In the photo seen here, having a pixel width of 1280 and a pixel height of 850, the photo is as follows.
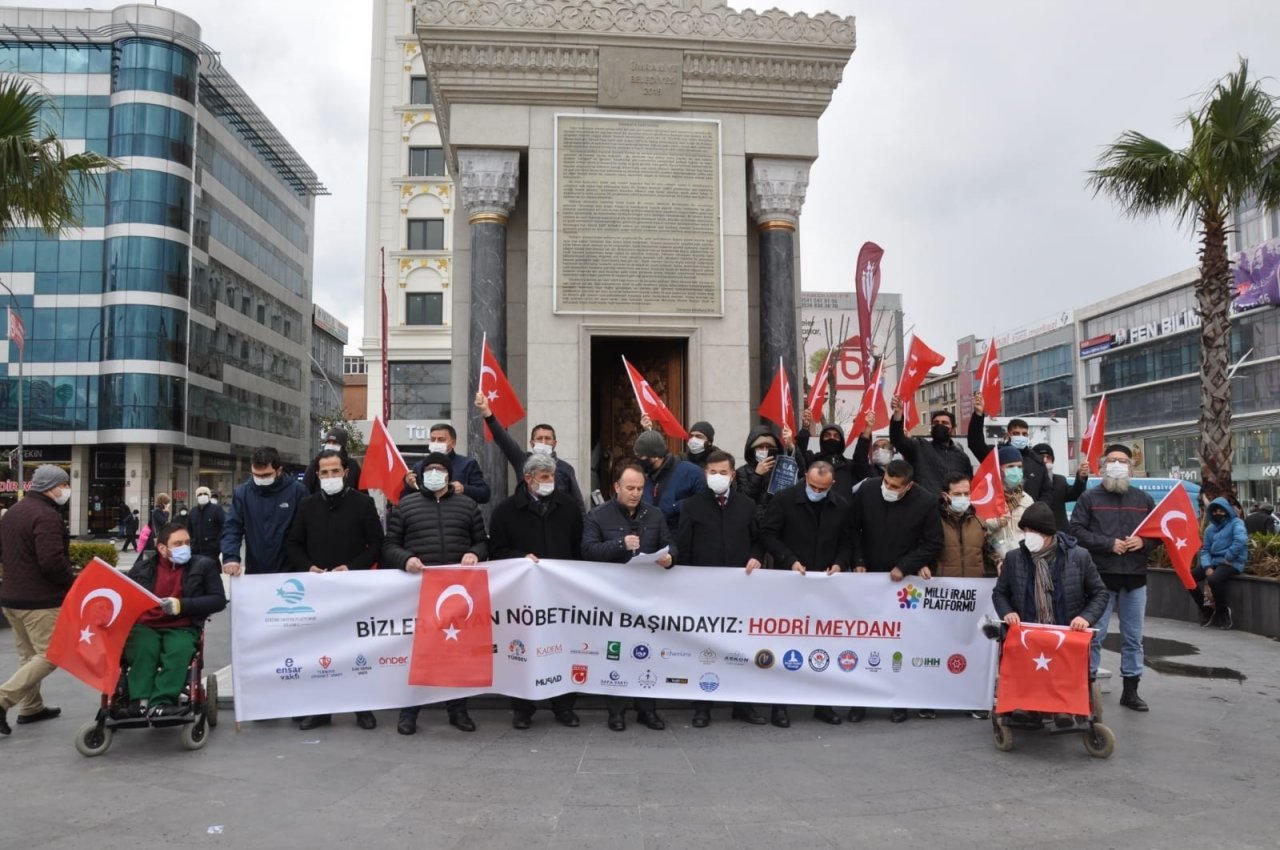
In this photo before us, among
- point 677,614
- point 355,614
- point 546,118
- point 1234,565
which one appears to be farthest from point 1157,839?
point 546,118

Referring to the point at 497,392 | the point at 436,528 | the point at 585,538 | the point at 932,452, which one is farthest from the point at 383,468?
the point at 932,452

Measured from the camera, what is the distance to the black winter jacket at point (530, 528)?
8062 millimetres

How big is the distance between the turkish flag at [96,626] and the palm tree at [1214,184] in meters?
17.1

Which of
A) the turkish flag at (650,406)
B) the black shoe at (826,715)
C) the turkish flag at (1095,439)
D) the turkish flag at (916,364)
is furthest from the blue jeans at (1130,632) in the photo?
the turkish flag at (650,406)

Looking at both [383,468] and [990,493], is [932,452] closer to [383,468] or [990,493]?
[990,493]

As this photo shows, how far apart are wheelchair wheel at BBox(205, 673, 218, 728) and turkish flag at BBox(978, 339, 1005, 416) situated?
7769 mm

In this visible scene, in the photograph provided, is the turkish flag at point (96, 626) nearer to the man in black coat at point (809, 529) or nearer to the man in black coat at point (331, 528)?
the man in black coat at point (331, 528)

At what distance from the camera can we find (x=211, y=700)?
756 centimetres

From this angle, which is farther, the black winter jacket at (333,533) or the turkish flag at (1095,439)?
the turkish flag at (1095,439)

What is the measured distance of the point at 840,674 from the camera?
802 cm

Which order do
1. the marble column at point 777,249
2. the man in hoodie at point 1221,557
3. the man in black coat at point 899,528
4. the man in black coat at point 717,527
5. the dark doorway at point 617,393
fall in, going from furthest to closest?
the dark doorway at point 617,393 → the marble column at point 777,249 → the man in hoodie at point 1221,557 → the man in black coat at point 717,527 → the man in black coat at point 899,528

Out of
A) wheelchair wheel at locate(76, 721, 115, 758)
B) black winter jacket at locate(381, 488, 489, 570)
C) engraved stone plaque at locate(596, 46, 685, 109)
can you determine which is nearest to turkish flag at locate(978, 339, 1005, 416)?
engraved stone plaque at locate(596, 46, 685, 109)

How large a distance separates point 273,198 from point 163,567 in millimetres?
71143

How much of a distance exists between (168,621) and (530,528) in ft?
9.17
